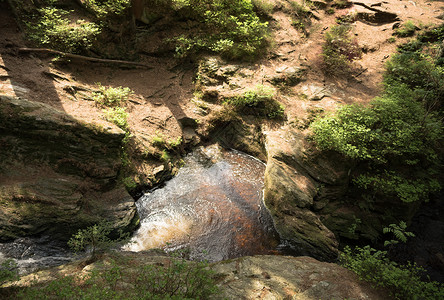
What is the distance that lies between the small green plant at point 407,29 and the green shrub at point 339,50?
2594mm

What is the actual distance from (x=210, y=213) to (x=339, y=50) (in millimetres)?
12544

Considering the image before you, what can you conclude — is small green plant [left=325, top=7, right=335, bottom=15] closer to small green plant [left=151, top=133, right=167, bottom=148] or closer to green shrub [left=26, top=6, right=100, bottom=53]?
green shrub [left=26, top=6, right=100, bottom=53]

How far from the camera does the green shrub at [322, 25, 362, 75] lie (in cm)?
1334

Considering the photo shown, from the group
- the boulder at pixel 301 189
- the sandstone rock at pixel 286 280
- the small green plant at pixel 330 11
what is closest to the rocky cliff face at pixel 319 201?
the boulder at pixel 301 189

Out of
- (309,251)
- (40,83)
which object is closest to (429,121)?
(309,251)

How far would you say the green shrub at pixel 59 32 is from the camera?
9883 millimetres

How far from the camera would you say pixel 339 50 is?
14031 mm

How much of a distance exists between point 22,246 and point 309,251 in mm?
7721

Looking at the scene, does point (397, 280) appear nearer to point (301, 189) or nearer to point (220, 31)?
point (301, 189)

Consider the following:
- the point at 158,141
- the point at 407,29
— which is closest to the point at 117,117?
the point at 158,141

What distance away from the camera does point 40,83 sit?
28.2 ft

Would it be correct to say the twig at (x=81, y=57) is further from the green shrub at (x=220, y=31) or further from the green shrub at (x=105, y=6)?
the green shrub at (x=220, y=31)

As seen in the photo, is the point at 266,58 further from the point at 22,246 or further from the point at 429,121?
the point at 22,246

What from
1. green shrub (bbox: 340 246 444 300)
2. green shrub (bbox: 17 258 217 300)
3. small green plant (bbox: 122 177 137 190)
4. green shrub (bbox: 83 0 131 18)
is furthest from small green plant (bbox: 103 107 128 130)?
Result: green shrub (bbox: 340 246 444 300)
